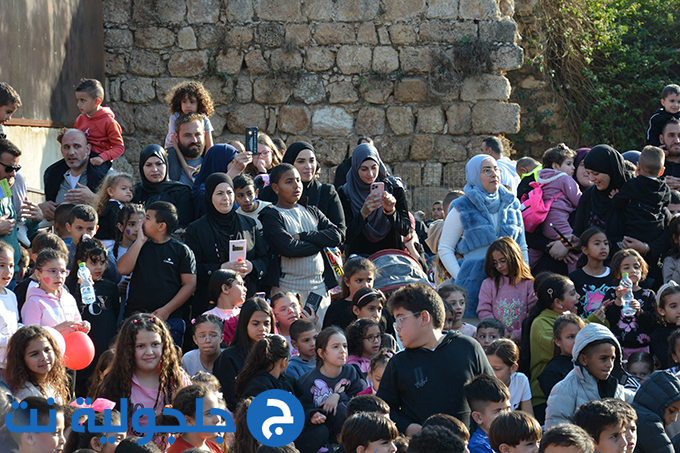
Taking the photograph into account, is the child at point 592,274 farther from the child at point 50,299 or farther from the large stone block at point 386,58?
the large stone block at point 386,58

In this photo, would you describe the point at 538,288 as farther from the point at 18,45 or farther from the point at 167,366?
the point at 18,45

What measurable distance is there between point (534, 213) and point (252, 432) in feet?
12.2

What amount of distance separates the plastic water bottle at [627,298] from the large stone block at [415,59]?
436 cm

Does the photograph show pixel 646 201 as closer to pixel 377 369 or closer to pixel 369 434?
pixel 377 369

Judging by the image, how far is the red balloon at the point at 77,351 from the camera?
4.57m

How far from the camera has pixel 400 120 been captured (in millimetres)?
9141

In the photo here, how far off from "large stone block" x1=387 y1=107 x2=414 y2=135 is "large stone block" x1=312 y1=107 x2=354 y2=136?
47 centimetres

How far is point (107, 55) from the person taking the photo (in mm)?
9164

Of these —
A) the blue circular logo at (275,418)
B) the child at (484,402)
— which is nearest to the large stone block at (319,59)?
the blue circular logo at (275,418)

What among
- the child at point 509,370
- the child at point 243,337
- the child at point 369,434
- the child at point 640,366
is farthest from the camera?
the child at point 640,366

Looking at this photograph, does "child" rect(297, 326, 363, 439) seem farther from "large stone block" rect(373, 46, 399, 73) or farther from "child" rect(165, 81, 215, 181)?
"large stone block" rect(373, 46, 399, 73)

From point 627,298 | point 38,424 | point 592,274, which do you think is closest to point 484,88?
point 592,274

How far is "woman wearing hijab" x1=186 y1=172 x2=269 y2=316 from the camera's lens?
5.73 m

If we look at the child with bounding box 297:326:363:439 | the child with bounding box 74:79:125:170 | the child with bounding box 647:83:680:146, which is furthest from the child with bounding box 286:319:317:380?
the child with bounding box 647:83:680:146
